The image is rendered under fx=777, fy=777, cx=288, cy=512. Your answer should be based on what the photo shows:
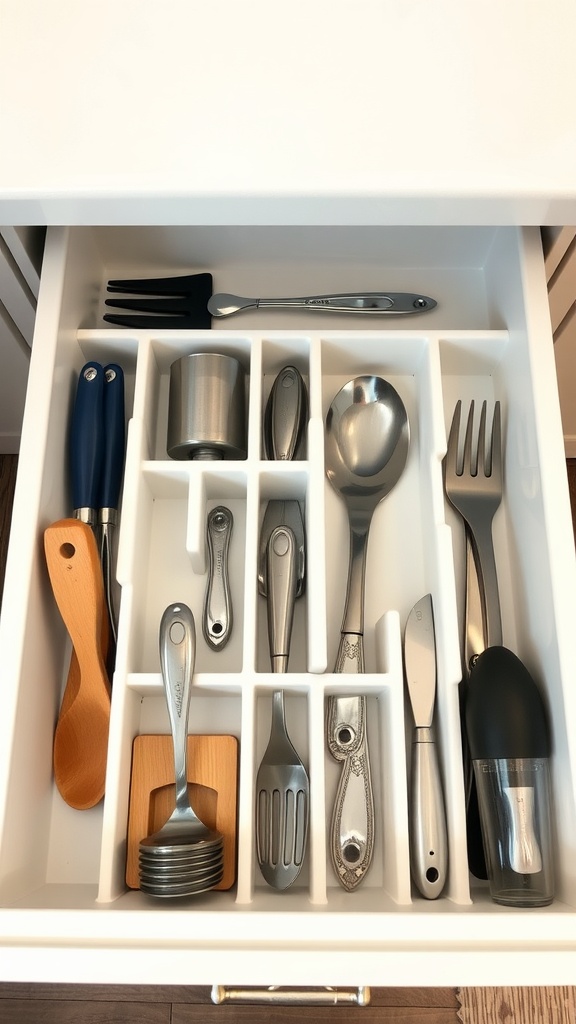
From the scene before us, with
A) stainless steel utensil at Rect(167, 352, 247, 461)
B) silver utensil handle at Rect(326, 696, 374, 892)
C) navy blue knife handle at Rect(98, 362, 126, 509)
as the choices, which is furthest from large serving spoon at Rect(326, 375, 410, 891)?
navy blue knife handle at Rect(98, 362, 126, 509)

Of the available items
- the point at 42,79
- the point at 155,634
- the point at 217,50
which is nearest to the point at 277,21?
the point at 217,50

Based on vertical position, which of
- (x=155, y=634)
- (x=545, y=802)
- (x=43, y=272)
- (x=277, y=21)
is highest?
(x=277, y=21)

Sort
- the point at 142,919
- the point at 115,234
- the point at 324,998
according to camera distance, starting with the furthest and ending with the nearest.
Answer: the point at 115,234
the point at 324,998
the point at 142,919

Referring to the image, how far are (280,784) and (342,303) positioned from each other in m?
0.48

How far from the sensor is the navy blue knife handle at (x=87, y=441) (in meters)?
0.71

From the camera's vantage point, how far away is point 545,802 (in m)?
0.58

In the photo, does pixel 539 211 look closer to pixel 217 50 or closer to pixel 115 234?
pixel 217 50

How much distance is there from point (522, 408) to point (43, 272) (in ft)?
1.48

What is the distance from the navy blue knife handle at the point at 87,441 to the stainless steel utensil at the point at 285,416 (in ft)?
0.54

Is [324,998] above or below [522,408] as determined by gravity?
below

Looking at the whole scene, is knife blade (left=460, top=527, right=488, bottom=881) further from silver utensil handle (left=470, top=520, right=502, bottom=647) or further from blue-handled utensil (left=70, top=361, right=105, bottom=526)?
blue-handled utensil (left=70, top=361, right=105, bottom=526)

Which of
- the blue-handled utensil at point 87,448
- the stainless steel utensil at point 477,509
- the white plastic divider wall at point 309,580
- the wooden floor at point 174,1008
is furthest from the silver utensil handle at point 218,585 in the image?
the wooden floor at point 174,1008

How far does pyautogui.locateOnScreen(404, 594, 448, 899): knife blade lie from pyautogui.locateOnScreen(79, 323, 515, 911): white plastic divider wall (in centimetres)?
1

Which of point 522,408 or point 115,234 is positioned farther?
point 115,234
